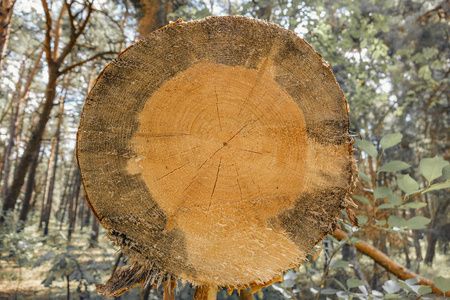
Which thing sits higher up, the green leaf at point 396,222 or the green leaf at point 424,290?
the green leaf at point 396,222

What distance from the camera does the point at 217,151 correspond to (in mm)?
1294

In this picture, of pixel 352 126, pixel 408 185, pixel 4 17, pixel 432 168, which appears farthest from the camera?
pixel 352 126

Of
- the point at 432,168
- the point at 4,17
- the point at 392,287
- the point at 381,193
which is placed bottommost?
the point at 392,287

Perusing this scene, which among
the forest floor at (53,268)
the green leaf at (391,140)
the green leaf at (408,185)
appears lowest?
the forest floor at (53,268)

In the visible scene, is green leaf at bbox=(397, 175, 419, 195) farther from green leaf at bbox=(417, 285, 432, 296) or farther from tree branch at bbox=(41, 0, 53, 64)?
tree branch at bbox=(41, 0, 53, 64)

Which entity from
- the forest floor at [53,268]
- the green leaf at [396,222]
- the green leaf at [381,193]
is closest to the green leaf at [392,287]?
the green leaf at [396,222]

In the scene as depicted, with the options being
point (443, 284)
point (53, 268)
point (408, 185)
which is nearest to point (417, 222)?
point (408, 185)

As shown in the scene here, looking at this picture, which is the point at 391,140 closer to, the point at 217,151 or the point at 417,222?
the point at 417,222

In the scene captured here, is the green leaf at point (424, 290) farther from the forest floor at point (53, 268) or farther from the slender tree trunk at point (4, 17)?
the slender tree trunk at point (4, 17)

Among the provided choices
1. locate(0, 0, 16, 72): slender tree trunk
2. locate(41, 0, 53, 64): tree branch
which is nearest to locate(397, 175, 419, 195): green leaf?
locate(0, 0, 16, 72): slender tree trunk

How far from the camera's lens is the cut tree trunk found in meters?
1.23

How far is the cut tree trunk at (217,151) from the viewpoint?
4.03ft

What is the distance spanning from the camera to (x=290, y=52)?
126 cm

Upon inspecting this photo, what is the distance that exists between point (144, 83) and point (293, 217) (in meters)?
0.66
